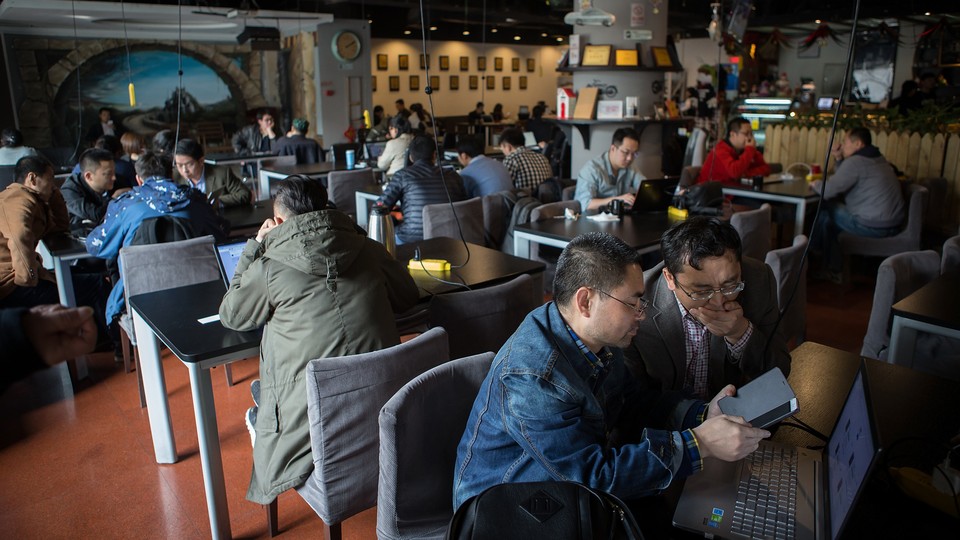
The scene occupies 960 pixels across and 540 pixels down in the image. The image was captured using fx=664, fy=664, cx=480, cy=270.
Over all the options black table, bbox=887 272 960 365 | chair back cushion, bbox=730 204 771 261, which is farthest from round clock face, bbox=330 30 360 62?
black table, bbox=887 272 960 365

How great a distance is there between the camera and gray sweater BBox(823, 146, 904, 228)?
5.07m

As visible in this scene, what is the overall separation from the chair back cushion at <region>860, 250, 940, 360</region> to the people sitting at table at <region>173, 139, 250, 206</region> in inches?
154

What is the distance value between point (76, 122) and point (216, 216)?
1009 cm

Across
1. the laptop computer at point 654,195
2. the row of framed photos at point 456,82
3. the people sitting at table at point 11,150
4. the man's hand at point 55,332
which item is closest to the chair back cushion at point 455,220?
the laptop computer at point 654,195

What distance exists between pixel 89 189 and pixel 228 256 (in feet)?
7.66

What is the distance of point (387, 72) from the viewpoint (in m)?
14.8

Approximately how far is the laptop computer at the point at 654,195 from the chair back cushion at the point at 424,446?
2768 mm

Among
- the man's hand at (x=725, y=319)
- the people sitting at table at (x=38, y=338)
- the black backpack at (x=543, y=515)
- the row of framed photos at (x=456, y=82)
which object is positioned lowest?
the black backpack at (x=543, y=515)

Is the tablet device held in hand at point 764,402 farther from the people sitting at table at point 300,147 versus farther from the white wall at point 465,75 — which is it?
the white wall at point 465,75

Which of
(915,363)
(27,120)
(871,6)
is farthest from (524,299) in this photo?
(27,120)

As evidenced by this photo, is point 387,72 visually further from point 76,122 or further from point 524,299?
point 524,299

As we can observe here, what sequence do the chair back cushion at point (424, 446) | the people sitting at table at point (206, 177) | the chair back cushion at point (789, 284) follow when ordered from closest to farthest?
the chair back cushion at point (424, 446) → the chair back cushion at point (789, 284) → the people sitting at table at point (206, 177)

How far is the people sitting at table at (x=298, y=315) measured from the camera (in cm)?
203

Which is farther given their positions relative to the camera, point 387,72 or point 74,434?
point 387,72
